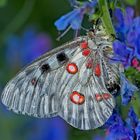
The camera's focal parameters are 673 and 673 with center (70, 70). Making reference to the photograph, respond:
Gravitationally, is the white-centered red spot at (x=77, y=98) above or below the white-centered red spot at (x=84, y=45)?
below

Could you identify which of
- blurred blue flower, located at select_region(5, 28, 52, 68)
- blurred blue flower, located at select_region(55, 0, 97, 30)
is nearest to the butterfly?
blurred blue flower, located at select_region(55, 0, 97, 30)

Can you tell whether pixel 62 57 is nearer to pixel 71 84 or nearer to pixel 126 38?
pixel 71 84

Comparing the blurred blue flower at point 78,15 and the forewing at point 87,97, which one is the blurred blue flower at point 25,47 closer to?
the forewing at point 87,97

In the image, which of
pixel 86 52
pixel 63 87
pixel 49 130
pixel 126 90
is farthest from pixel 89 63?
pixel 49 130

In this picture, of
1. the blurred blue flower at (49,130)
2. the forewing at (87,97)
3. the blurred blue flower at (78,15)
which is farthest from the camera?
the blurred blue flower at (49,130)

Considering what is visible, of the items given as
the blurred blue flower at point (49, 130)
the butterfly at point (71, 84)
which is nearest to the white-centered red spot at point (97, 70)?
the butterfly at point (71, 84)

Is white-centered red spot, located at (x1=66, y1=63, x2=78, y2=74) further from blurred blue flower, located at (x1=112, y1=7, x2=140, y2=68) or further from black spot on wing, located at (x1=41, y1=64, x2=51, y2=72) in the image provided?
blurred blue flower, located at (x1=112, y1=7, x2=140, y2=68)

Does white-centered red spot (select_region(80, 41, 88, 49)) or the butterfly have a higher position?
white-centered red spot (select_region(80, 41, 88, 49))
